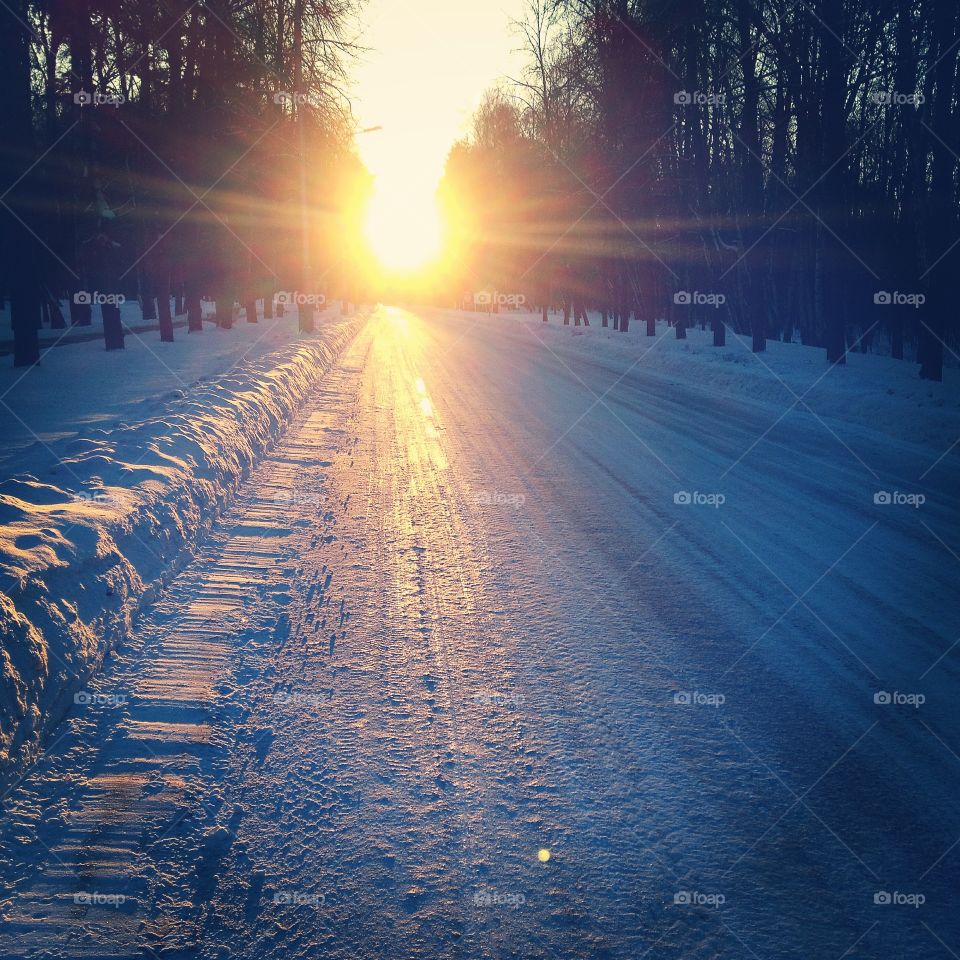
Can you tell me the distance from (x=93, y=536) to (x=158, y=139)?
68.4 feet

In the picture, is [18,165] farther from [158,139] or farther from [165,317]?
[165,317]

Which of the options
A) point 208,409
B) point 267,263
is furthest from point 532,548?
point 267,263

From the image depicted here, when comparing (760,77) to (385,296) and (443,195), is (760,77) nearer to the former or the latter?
(443,195)

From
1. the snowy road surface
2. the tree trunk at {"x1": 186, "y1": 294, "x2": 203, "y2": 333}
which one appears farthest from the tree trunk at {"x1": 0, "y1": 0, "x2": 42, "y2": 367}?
the snowy road surface

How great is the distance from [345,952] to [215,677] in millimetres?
1737

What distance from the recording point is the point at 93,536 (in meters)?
4.25

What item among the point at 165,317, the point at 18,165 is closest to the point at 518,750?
the point at 18,165

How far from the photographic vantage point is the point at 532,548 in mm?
5453

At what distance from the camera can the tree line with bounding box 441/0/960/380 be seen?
17.1 metres

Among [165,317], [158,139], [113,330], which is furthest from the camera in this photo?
[165,317]

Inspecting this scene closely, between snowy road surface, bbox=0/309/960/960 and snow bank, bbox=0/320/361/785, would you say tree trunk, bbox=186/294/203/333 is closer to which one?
snow bank, bbox=0/320/361/785

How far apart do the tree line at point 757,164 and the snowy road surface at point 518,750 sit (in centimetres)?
1397

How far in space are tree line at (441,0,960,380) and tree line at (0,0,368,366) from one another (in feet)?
32.3

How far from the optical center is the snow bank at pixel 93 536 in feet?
10.2
